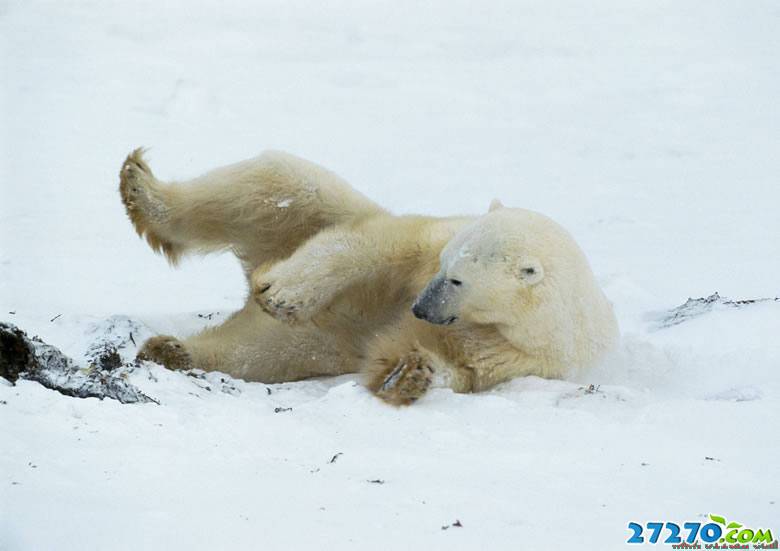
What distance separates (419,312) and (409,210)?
170 inches

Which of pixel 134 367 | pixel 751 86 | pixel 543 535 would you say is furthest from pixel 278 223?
pixel 751 86

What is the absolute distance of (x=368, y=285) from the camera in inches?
186

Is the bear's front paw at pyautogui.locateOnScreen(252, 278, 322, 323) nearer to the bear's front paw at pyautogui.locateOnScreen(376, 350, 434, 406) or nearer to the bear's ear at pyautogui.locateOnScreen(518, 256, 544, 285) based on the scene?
the bear's front paw at pyautogui.locateOnScreen(376, 350, 434, 406)

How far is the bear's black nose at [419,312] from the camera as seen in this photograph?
166 inches

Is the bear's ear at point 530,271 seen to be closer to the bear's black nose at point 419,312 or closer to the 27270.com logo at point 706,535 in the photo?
the bear's black nose at point 419,312

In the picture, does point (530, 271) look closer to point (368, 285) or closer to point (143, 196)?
point (368, 285)

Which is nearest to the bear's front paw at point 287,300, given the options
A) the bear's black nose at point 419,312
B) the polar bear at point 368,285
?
the polar bear at point 368,285

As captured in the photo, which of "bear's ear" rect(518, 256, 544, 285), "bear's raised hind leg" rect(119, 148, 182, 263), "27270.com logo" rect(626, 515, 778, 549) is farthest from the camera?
"bear's raised hind leg" rect(119, 148, 182, 263)

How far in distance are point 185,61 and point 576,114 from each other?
4019 mm

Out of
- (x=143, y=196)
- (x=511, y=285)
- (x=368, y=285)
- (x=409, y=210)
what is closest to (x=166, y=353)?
(x=143, y=196)

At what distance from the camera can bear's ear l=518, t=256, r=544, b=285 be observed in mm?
4211

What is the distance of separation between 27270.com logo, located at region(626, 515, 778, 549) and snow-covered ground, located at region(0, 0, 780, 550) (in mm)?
57

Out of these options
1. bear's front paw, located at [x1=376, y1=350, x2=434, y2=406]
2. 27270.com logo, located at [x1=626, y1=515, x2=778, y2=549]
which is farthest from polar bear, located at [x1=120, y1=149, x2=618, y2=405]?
27270.com logo, located at [x1=626, y1=515, x2=778, y2=549]

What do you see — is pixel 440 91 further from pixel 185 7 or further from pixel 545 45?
pixel 185 7
